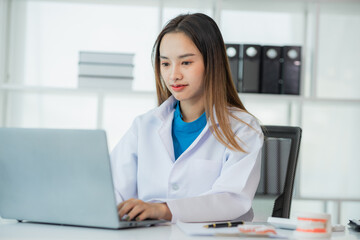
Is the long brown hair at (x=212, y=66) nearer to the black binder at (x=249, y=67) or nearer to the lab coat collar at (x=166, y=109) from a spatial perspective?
the lab coat collar at (x=166, y=109)

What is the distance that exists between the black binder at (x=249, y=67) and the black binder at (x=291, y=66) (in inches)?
5.6

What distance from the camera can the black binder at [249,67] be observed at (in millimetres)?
2756

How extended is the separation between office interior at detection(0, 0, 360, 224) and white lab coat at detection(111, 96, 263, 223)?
1.41 m

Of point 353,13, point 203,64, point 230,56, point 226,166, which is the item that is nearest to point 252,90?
point 230,56

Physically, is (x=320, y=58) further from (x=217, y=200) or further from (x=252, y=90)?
(x=217, y=200)

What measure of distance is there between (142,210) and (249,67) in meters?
1.67

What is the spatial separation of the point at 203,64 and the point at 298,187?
1.47 m

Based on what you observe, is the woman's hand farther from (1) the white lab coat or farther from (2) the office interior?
(2) the office interior

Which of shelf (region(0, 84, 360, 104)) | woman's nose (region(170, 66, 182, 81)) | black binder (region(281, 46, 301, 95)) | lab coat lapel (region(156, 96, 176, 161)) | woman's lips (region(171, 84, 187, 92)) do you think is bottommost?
lab coat lapel (region(156, 96, 176, 161))

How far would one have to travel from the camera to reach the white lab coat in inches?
54.0

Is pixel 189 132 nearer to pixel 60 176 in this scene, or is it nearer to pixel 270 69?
pixel 60 176

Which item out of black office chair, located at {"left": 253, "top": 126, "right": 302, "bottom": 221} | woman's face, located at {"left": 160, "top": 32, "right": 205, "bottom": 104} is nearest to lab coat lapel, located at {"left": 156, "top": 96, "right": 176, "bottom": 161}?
woman's face, located at {"left": 160, "top": 32, "right": 205, "bottom": 104}

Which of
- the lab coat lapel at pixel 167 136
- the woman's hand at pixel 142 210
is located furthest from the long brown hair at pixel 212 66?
the woman's hand at pixel 142 210

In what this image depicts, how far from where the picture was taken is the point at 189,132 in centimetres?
174
